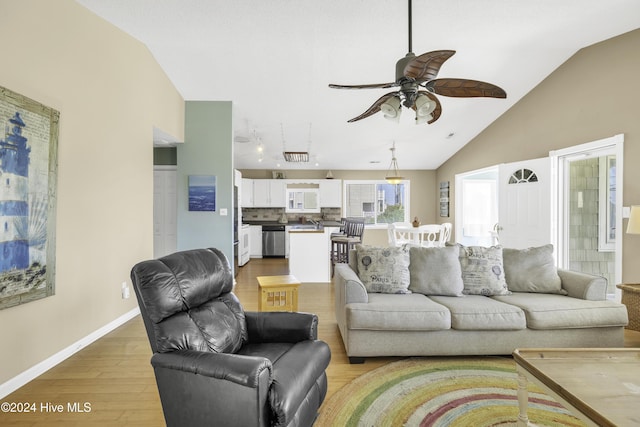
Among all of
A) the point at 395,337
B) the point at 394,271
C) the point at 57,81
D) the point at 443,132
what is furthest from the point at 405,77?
the point at 443,132

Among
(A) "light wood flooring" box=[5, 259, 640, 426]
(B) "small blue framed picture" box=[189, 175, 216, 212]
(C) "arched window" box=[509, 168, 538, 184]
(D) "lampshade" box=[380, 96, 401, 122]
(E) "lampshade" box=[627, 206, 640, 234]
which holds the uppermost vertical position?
(D) "lampshade" box=[380, 96, 401, 122]

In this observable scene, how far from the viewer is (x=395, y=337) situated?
2686 millimetres

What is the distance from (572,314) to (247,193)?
703 centimetres

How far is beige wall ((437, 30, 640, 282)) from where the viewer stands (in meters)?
3.63

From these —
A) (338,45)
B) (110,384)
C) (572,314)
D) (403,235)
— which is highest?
(338,45)

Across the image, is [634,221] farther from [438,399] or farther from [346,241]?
[346,241]

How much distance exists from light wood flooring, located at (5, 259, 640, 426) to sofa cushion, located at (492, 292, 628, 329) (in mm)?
613

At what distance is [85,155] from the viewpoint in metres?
3.17

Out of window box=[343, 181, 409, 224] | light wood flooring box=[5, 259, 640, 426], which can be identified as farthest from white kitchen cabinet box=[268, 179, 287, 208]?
light wood flooring box=[5, 259, 640, 426]

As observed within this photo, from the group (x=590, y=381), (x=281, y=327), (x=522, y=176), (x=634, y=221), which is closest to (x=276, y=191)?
(x=522, y=176)

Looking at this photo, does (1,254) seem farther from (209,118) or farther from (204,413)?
(209,118)

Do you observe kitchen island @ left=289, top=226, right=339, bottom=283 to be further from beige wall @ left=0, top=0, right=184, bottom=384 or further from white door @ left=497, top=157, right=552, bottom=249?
white door @ left=497, top=157, right=552, bottom=249

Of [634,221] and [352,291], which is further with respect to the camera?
[634,221]

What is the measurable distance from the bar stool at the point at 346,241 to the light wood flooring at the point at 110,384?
222cm
